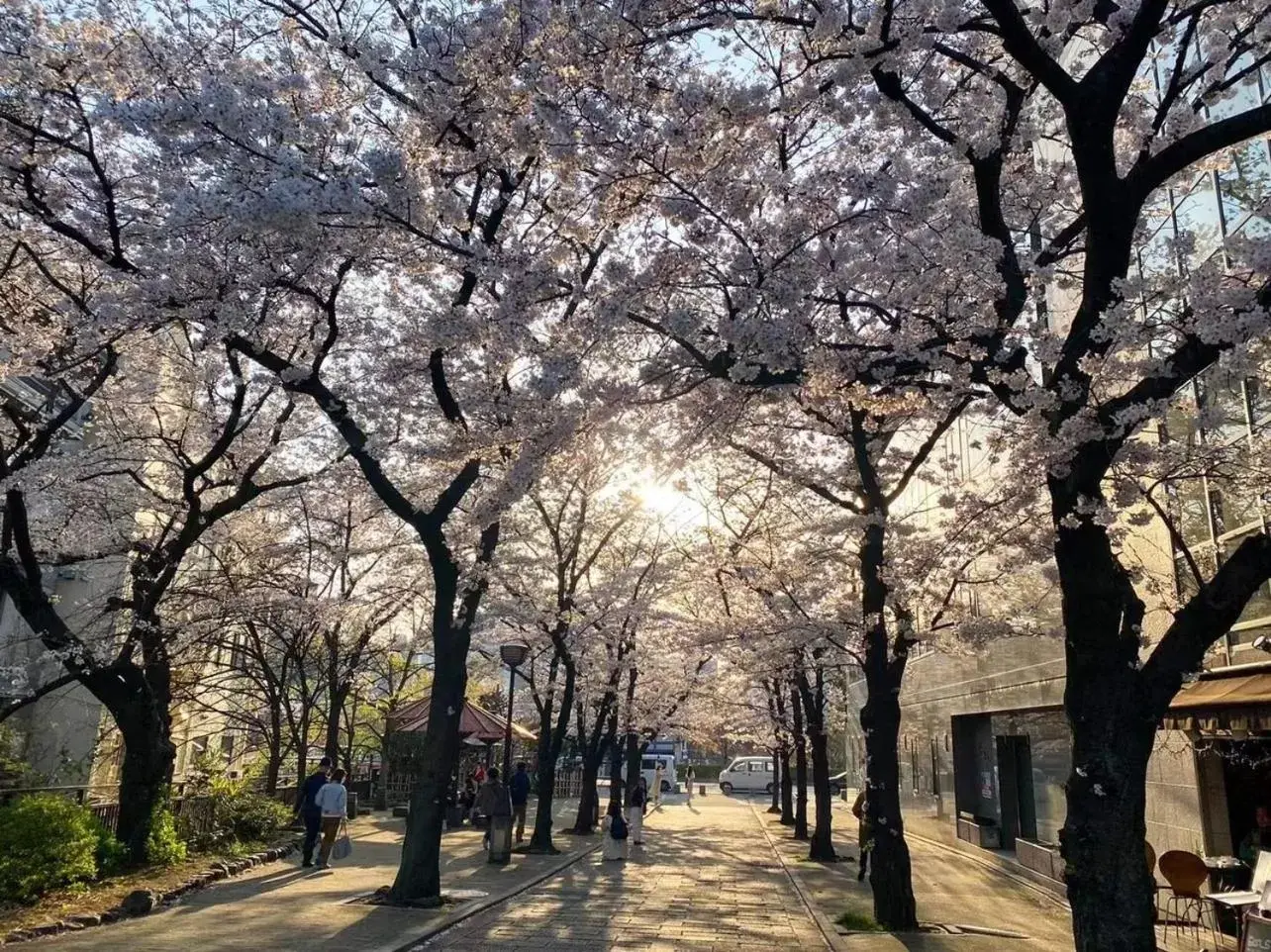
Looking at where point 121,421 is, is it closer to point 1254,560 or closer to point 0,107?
point 0,107

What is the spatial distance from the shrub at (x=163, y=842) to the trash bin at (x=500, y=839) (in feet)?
18.5

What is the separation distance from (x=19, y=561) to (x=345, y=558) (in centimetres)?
908

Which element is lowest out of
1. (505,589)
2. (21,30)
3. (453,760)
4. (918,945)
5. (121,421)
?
(918,945)

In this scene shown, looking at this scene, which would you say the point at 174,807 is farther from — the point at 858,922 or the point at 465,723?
the point at 465,723

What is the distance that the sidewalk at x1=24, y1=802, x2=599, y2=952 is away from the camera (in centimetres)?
922

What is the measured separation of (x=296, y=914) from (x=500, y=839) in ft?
23.8

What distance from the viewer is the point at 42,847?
10.9 meters

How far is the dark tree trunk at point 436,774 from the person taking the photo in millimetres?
12070

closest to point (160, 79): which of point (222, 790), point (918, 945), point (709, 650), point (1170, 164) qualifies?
point (1170, 164)

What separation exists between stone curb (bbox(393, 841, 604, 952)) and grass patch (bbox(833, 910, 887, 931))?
4.68 m

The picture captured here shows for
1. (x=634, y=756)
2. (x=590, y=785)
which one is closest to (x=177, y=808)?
(x=590, y=785)

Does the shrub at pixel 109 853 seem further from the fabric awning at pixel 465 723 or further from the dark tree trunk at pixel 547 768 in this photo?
the fabric awning at pixel 465 723

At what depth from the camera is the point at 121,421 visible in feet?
57.7

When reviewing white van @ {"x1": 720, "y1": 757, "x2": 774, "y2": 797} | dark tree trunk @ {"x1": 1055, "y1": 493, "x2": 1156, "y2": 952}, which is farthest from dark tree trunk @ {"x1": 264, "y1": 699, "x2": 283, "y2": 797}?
white van @ {"x1": 720, "y1": 757, "x2": 774, "y2": 797}
